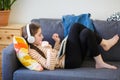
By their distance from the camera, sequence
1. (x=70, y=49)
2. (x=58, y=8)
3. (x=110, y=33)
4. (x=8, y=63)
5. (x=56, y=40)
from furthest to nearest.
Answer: (x=58, y=8), (x=110, y=33), (x=56, y=40), (x=70, y=49), (x=8, y=63)

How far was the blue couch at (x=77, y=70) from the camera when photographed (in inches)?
91.7

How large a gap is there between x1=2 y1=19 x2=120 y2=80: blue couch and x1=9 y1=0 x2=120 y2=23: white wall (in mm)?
Answer: 338

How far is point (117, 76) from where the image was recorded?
2316 millimetres

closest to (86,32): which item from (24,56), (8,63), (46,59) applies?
(46,59)

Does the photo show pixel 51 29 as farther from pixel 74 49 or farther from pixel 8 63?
pixel 8 63

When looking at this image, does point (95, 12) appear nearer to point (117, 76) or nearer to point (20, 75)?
point (117, 76)

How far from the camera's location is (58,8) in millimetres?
3250

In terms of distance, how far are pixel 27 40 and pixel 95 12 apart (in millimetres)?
1027

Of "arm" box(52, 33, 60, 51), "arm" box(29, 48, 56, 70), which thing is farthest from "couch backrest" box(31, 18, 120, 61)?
"arm" box(29, 48, 56, 70)

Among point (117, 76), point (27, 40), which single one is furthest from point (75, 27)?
point (117, 76)

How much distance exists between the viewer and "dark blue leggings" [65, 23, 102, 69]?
2.53 metres

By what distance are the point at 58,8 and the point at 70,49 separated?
83cm

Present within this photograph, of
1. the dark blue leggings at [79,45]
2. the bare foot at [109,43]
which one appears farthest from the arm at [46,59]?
the bare foot at [109,43]

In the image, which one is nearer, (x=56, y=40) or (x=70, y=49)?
(x=70, y=49)
